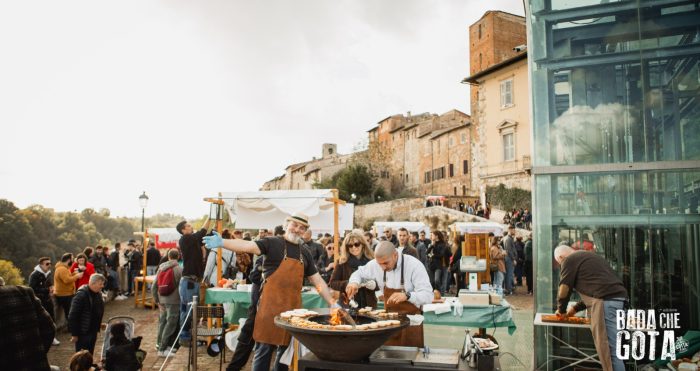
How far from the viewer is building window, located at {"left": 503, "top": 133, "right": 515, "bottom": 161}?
101 feet

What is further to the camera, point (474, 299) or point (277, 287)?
point (474, 299)

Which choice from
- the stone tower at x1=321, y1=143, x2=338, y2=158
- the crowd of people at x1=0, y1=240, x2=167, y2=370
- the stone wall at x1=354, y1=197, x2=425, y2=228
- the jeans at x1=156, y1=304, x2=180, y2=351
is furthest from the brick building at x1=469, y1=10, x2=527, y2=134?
the stone tower at x1=321, y1=143, x2=338, y2=158

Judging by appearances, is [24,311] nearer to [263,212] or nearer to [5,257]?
[263,212]

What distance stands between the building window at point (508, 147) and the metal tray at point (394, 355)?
29.2 m

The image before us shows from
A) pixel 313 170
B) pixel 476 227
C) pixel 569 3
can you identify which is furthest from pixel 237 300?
pixel 313 170

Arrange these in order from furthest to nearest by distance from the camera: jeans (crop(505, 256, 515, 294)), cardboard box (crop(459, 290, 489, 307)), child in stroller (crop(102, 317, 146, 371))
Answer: jeans (crop(505, 256, 515, 294)) → cardboard box (crop(459, 290, 489, 307)) → child in stroller (crop(102, 317, 146, 371))

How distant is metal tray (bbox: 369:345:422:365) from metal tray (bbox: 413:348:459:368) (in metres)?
0.05

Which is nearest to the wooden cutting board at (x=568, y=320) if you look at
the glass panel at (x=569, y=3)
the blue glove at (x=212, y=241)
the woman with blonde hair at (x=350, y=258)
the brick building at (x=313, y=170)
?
the woman with blonde hair at (x=350, y=258)

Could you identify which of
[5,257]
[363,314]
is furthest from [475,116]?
[5,257]

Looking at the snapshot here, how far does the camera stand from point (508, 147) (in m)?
31.3

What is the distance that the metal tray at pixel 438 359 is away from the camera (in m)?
3.31

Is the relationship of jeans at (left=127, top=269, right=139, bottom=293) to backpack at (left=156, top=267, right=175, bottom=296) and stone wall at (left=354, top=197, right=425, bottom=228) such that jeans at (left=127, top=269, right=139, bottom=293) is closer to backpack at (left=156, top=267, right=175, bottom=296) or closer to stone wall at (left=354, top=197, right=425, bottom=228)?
backpack at (left=156, top=267, right=175, bottom=296)

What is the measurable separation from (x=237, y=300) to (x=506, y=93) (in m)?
28.0

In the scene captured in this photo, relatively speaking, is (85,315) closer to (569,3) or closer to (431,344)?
(431,344)
